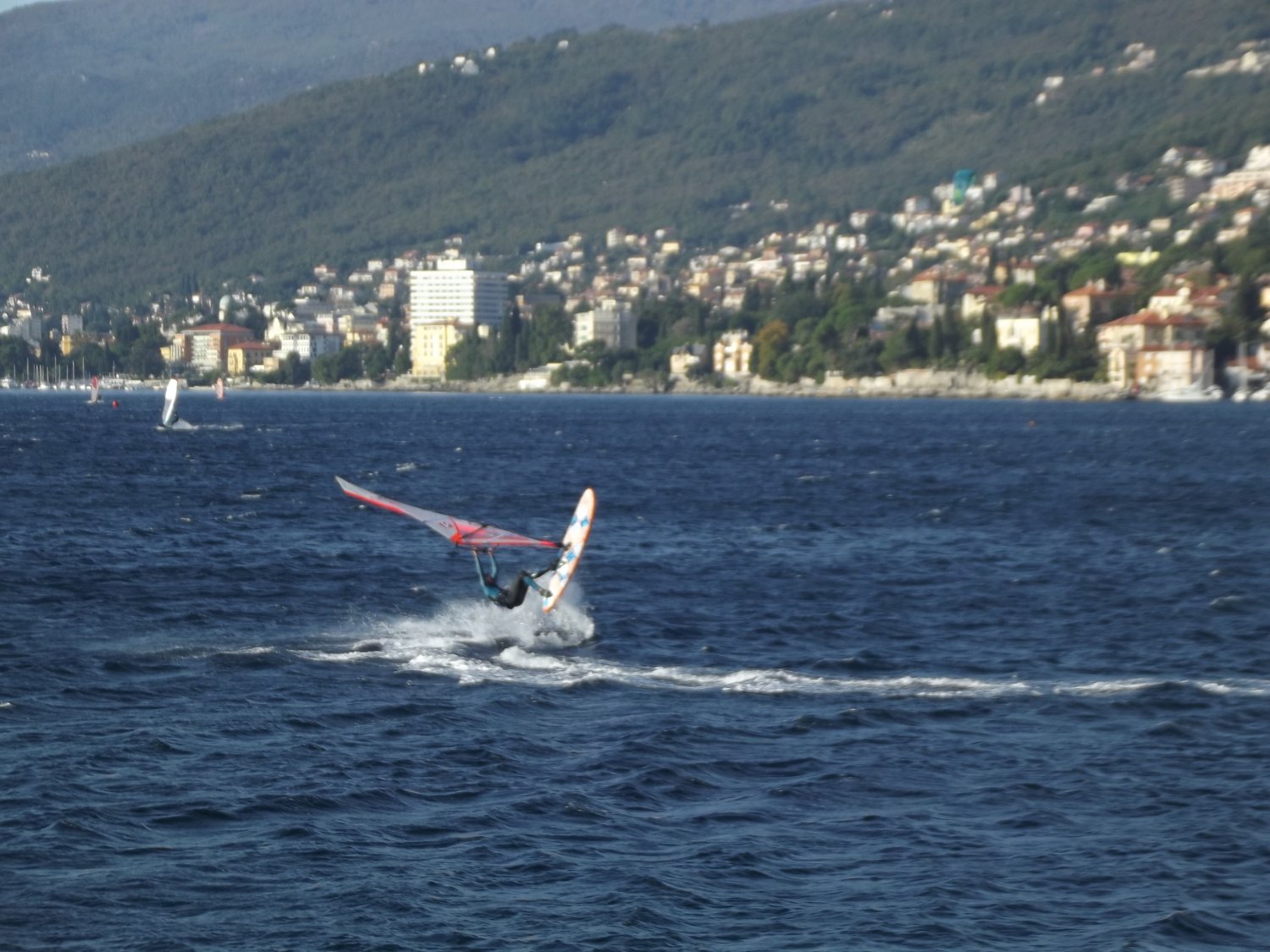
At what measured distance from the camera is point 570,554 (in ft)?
132

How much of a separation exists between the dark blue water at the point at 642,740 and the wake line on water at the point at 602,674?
12cm

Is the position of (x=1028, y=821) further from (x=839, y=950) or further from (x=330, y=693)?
(x=330, y=693)

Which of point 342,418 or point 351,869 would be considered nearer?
point 351,869

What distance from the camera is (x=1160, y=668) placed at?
3625 cm

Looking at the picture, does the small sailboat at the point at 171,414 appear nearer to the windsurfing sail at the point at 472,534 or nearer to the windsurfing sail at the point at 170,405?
the windsurfing sail at the point at 170,405

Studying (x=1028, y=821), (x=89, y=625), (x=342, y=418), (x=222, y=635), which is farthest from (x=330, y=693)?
(x=342, y=418)

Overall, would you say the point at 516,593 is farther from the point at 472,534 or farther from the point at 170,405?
the point at 170,405

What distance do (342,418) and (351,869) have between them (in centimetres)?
15793

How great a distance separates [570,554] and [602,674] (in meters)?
5.74

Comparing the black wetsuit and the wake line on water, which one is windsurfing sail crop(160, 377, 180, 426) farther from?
the black wetsuit

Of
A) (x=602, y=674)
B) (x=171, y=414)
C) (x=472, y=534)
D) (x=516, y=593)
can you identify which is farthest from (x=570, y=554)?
(x=171, y=414)

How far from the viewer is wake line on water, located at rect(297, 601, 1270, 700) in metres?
33.7

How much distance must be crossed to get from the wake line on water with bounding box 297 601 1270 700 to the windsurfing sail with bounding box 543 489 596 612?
0.67 meters

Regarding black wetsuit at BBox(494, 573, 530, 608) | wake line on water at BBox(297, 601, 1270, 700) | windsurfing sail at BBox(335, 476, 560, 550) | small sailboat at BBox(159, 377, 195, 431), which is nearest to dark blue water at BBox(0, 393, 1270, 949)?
wake line on water at BBox(297, 601, 1270, 700)
